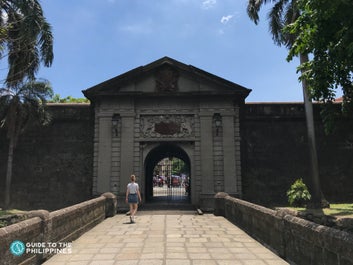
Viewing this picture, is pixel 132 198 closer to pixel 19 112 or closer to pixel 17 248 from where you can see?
pixel 17 248

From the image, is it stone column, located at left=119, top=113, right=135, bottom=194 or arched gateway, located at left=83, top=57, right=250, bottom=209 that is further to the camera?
arched gateway, located at left=83, top=57, right=250, bottom=209

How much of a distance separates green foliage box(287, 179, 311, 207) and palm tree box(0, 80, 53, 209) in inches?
508

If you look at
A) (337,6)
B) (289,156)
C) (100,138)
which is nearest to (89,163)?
(100,138)

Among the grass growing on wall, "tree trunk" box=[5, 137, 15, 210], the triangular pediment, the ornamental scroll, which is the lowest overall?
the grass growing on wall

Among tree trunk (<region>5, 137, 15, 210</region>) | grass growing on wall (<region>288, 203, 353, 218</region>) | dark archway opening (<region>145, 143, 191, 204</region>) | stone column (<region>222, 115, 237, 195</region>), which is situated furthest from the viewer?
dark archway opening (<region>145, 143, 191, 204</region>)

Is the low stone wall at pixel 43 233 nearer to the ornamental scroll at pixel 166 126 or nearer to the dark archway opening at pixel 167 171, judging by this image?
the ornamental scroll at pixel 166 126

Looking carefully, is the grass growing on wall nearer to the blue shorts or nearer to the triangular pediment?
the triangular pediment

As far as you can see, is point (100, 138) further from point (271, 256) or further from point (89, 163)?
point (271, 256)

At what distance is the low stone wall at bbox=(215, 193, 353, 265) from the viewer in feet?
14.6

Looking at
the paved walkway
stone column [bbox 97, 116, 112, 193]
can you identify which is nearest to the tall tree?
the paved walkway

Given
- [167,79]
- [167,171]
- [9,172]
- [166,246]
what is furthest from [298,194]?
[9,172]

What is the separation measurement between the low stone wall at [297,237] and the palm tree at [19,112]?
12.0 metres

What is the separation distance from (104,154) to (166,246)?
383 inches

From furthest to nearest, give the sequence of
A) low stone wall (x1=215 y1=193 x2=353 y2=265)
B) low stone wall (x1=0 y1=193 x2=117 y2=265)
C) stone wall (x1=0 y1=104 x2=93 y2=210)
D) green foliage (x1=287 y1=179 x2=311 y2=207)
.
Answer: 1. stone wall (x1=0 y1=104 x2=93 y2=210)
2. green foliage (x1=287 y1=179 x2=311 y2=207)
3. low stone wall (x1=0 y1=193 x2=117 y2=265)
4. low stone wall (x1=215 y1=193 x2=353 y2=265)
